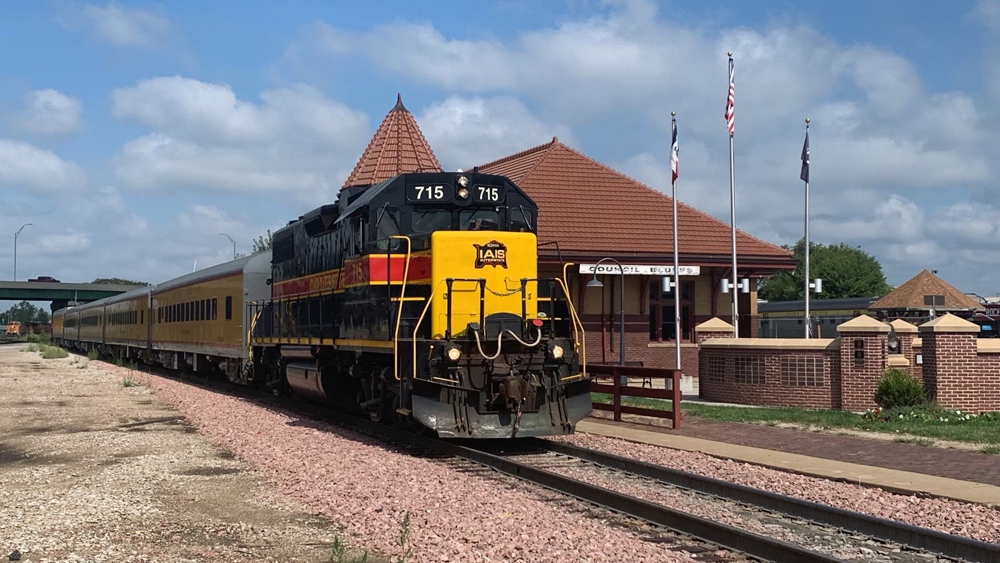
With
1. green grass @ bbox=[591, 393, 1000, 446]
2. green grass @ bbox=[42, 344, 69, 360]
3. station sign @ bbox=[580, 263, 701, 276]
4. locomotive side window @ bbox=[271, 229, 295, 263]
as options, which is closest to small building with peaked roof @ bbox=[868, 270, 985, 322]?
station sign @ bbox=[580, 263, 701, 276]

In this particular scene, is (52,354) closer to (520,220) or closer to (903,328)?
(520,220)

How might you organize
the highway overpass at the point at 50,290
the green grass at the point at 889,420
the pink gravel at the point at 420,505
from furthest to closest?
the highway overpass at the point at 50,290 → the green grass at the point at 889,420 → the pink gravel at the point at 420,505

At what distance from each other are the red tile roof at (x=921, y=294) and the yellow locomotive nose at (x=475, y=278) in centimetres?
3461

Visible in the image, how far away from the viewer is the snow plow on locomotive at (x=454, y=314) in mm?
12070

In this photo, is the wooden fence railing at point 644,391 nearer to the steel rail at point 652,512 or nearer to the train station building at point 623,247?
the steel rail at point 652,512

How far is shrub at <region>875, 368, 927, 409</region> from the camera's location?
17812mm

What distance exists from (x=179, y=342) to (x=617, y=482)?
23013 millimetres

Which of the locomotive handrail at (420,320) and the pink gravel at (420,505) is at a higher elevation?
the locomotive handrail at (420,320)

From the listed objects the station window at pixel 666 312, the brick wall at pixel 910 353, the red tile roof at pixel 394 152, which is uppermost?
the red tile roof at pixel 394 152

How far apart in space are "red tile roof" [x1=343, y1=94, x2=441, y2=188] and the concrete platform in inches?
709

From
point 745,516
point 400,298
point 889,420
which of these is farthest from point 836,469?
point 889,420

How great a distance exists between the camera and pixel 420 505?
8.88 m

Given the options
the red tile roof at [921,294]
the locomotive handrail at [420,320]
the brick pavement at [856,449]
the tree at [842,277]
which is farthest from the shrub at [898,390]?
the tree at [842,277]

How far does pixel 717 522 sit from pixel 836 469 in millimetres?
4031
